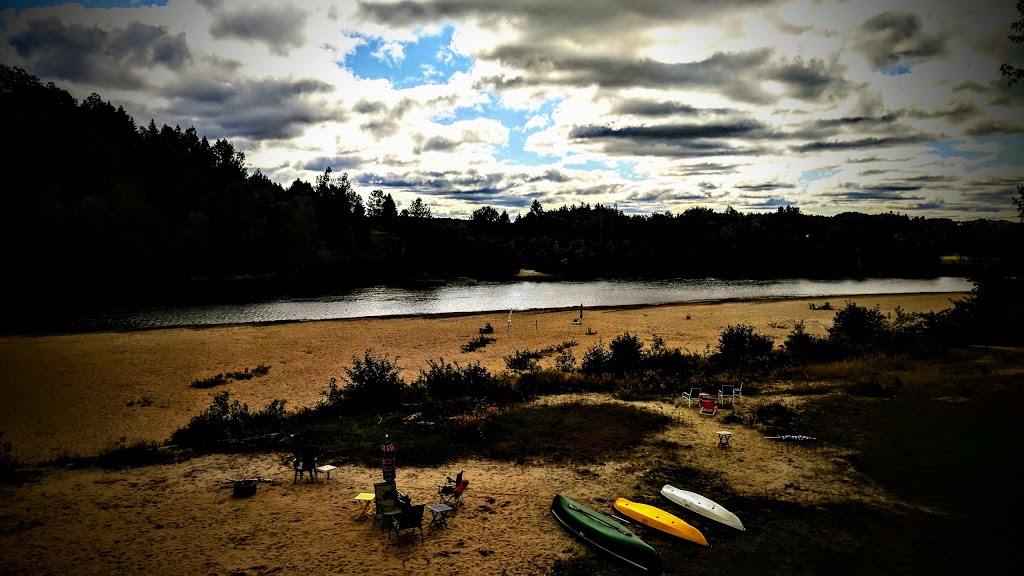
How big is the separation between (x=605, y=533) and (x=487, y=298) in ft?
183

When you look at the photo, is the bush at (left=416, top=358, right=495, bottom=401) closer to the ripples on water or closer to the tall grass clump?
the tall grass clump

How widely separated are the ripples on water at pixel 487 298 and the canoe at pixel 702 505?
39672 mm

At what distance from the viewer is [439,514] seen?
1029 centimetres

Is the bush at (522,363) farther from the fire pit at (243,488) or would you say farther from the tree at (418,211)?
the tree at (418,211)

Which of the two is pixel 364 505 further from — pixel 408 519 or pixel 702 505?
pixel 702 505

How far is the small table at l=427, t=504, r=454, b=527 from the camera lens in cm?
981

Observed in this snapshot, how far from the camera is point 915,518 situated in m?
10.2

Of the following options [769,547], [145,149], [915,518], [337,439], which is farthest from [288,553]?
[145,149]

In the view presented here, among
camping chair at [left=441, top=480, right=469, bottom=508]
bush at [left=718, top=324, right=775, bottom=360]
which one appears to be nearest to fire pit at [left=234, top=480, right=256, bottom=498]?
camping chair at [left=441, top=480, right=469, bottom=508]

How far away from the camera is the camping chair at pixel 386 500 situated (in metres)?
9.77

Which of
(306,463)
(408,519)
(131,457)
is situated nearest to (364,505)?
(408,519)

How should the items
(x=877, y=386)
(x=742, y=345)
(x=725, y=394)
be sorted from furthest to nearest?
(x=742, y=345) < (x=725, y=394) < (x=877, y=386)

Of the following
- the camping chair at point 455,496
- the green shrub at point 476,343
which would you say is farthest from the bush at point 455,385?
the green shrub at point 476,343

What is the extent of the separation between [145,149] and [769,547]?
11167cm
